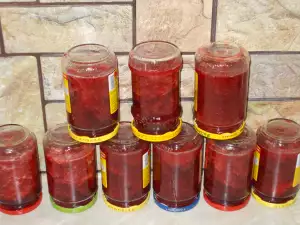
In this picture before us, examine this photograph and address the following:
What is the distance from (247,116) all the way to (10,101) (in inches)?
31.1

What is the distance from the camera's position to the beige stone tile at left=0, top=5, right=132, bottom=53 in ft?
5.05

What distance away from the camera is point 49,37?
1577 mm

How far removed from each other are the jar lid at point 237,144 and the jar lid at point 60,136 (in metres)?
0.43

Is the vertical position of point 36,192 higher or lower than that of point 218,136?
lower

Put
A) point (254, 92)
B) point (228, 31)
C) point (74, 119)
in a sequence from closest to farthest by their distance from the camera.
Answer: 1. point (74, 119)
2. point (228, 31)
3. point (254, 92)

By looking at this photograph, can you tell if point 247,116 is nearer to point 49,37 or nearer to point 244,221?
point 244,221

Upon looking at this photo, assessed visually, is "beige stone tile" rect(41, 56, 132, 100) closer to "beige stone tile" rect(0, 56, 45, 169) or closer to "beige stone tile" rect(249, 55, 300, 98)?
"beige stone tile" rect(0, 56, 45, 169)

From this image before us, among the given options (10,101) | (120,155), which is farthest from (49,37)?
(120,155)

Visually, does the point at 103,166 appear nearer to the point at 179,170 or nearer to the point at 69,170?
the point at 69,170

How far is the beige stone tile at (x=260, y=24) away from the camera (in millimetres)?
1554

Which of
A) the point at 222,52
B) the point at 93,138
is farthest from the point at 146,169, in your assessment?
the point at 222,52

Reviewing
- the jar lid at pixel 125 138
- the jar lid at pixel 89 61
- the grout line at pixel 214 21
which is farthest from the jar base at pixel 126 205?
the grout line at pixel 214 21

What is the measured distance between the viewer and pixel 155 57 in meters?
1.46

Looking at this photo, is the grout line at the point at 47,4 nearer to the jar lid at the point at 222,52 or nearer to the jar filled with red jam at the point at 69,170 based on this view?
the jar lid at the point at 222,52
